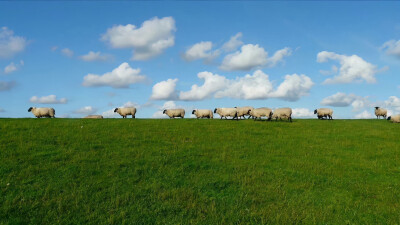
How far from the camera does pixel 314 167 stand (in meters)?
19.3

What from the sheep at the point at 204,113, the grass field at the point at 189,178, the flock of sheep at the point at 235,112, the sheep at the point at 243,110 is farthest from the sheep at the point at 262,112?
the grass field at the point at 189,178

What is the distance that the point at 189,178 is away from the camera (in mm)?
16391

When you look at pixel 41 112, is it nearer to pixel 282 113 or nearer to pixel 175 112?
pixel 175 112

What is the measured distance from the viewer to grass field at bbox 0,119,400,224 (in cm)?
1281

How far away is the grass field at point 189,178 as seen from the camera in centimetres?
1281

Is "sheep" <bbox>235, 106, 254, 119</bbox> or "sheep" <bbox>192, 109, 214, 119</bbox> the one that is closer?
"sheep" <bbox>235, 106, 254, 119</bbox>

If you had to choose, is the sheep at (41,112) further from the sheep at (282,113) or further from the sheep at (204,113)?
the sheep at (282,113)

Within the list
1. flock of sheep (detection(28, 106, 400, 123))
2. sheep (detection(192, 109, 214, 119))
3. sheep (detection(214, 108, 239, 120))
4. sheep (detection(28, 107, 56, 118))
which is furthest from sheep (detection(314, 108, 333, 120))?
sheep (detection(28, 107, 56, 118))

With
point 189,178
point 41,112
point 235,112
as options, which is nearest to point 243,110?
point 235,112

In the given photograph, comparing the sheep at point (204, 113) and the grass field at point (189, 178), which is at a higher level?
the sheep at point (204, 113)

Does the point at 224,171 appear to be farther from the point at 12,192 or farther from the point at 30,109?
the point at 30,109

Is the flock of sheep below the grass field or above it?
above

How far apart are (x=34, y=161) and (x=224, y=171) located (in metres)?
11.5

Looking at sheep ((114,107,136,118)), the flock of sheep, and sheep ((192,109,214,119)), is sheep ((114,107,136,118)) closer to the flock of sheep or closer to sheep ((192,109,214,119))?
the flock of sheep
